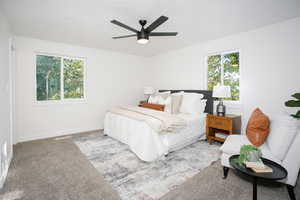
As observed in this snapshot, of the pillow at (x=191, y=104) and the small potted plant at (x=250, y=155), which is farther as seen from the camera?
the pillow at (x=191, y=104)

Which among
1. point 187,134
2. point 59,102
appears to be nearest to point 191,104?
point 187,134

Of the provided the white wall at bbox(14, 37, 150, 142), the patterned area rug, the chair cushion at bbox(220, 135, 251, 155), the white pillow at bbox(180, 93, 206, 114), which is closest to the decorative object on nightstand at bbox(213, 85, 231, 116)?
the white pillow at bbox(180, 93, 206, 114)

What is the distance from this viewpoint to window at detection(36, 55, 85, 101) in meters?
3.81

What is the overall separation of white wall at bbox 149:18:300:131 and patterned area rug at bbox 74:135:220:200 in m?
1.36

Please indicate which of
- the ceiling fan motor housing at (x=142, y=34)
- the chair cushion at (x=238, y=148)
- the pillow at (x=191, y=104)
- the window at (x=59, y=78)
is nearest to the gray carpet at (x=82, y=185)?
the chair cushion at (x=238, y=148)

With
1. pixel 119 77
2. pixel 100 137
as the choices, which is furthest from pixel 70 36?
pixel 100 137

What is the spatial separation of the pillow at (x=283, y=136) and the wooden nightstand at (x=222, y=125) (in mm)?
1052

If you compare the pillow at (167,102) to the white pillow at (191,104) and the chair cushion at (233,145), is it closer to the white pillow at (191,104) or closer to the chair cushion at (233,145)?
the white pillow at (191,104)

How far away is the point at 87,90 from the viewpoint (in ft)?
14.5

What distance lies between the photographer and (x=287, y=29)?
2.71 meters

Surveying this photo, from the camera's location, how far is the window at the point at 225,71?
3488 millimetres

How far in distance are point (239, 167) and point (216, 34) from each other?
9.77ft

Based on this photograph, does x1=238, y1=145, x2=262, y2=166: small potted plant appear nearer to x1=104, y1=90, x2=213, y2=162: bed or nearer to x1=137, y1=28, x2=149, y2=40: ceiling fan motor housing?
x1=104, y1=90, x2=213, y2=162: bed

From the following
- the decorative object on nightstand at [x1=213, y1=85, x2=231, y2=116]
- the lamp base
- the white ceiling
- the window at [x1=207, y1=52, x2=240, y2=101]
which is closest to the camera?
the white ceiling
